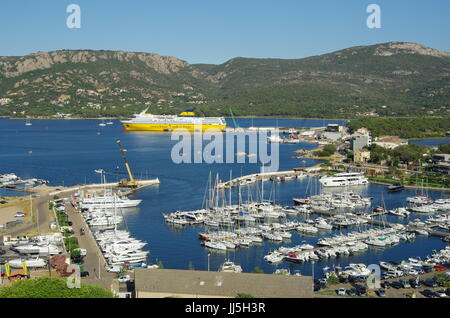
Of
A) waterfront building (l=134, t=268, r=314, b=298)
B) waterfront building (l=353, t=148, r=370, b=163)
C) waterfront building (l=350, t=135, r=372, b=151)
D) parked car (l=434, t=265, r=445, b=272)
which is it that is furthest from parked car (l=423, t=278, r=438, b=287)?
waterfront building (l=350, t=135, r=372, b=151)

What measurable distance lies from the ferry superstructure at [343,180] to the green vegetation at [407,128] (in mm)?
13105

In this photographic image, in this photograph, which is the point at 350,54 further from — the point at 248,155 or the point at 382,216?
the point at 382,216

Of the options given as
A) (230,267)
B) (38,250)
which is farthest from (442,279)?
(38,250)

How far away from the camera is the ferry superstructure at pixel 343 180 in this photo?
1759 cm

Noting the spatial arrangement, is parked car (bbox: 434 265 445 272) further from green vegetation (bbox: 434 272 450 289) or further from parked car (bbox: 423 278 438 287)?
parked car (bbox: 423 278 438 287)

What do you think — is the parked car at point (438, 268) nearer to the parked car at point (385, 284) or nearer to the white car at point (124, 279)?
the parked car at point (385, 284)

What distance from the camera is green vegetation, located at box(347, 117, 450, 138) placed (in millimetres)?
31955

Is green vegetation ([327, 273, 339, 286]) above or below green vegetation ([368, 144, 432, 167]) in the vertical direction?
below

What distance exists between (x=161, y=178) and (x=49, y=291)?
42.8ft

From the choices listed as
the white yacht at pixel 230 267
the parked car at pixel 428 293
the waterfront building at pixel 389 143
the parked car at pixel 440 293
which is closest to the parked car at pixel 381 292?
the parked car at pixel 428 293

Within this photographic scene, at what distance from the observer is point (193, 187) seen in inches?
680

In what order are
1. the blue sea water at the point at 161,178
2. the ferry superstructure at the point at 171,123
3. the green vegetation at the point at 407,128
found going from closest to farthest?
the blue sea water at the point at 161,178 → the green vegetation at the point at 407,128 → the ferry superstructure at the point at 171,123

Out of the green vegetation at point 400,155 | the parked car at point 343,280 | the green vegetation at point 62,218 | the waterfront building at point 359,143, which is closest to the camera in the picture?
the parked car at point 343,280

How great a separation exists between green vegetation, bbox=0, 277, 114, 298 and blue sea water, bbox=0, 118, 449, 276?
124 inches
